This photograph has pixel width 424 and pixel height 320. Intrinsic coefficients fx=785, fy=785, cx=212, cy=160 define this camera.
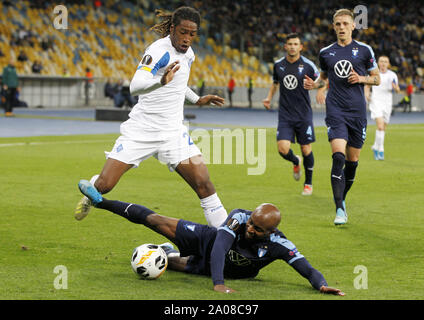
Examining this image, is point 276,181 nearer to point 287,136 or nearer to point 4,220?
point 287,136

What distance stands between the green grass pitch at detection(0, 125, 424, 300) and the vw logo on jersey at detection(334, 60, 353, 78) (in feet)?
6.20

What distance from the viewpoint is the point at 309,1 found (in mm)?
54094

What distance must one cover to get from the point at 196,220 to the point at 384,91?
37.0 ft

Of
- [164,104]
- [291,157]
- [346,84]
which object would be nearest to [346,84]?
[346,84]

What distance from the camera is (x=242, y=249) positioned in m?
6.57

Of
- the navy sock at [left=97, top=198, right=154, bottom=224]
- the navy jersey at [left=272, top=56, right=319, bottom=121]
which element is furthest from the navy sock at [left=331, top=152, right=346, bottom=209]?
the navy sock at [left=97, top=198, right=154, bottom=224]

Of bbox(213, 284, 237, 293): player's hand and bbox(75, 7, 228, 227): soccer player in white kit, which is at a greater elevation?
bbox(75, 7, 228, 227): soccer player in white kit

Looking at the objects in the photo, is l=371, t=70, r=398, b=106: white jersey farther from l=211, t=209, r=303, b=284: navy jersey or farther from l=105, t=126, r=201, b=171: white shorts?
l=211, t=209, r=303, b=284: navy jersey

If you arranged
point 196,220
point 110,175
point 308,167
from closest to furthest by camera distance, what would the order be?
point 110,175
point 196,220
point 308,167

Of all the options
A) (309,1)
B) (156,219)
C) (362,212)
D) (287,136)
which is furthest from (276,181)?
(309,1)

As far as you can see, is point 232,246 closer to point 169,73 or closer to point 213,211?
point 213,211

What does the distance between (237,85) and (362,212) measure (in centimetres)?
3781

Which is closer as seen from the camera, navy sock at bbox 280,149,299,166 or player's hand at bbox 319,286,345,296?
player's hand at bbox 319,286,345,296

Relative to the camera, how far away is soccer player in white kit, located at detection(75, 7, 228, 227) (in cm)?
767
